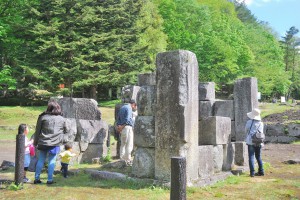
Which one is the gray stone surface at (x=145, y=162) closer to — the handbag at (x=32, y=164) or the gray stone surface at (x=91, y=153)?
the handbag at (x=32, y=164)

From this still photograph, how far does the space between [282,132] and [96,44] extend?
64.3 feet

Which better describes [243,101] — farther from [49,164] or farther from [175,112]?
[49,164]

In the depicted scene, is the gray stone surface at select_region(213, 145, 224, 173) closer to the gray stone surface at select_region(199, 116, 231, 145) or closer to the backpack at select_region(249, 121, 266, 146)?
the gray stone surface at select_region(199, 116, 231, 145)

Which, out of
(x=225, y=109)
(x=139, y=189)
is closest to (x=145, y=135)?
(x=139, y=189)

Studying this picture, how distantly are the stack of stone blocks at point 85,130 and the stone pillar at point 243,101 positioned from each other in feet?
14.7

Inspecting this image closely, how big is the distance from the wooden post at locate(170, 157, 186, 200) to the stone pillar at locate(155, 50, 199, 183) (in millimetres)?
2701

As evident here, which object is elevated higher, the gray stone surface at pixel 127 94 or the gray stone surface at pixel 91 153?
the gray stone surface at pixel 127 94

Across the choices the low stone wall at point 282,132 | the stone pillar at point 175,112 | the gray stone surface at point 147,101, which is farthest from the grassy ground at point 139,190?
the low stone wall at point 282,132

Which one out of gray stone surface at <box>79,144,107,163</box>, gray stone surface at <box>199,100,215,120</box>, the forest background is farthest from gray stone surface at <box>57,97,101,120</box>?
the forest background

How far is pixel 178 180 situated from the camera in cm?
522

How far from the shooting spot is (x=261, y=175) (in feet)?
33.9

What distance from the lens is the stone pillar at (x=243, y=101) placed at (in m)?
12.7

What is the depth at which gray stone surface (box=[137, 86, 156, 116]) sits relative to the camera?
8883 millimetres

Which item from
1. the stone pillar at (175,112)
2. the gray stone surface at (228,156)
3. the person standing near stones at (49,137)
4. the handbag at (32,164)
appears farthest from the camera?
the gray stone surface at (228,156)
